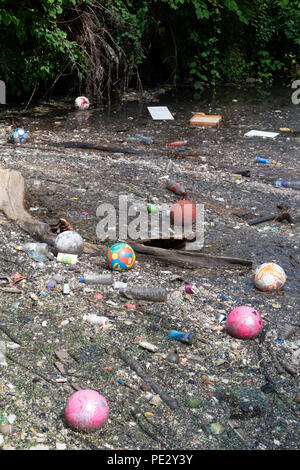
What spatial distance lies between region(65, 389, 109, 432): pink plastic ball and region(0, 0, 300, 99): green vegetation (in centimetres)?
680

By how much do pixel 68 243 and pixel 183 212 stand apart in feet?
4.38

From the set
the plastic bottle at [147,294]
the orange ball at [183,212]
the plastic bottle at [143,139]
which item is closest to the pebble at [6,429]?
the plastic bottle at [147,294]

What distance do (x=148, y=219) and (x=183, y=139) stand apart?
308 cm

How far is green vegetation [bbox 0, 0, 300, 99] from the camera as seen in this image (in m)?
9.20

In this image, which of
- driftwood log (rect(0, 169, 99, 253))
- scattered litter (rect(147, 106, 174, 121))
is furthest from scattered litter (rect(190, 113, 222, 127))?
driftwood log (rect(0, 169, 99, 253))

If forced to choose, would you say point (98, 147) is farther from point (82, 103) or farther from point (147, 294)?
point (147, 294)

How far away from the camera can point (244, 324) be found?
349 centimetres

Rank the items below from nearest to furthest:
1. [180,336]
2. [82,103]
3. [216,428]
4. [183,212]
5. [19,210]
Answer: [216,428] < [180,336] < [19,210] < [183,212] < [82,103]

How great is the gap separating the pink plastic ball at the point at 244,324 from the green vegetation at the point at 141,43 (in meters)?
6.30

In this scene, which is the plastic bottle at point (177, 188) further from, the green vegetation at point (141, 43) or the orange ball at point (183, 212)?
the green vegetation at point (141, 43)

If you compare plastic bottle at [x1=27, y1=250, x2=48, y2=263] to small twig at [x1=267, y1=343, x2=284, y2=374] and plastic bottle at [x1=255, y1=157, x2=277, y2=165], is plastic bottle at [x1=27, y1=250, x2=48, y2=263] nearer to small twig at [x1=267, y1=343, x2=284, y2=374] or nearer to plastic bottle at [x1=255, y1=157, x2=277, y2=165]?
small twig at [x1=267, y1=343, x2=284, y2=374]

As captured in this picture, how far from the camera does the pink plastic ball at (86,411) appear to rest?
2.65m

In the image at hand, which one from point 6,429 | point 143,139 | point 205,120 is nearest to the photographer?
point 6,429

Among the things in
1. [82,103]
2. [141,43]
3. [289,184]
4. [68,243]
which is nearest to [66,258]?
[68,243]
